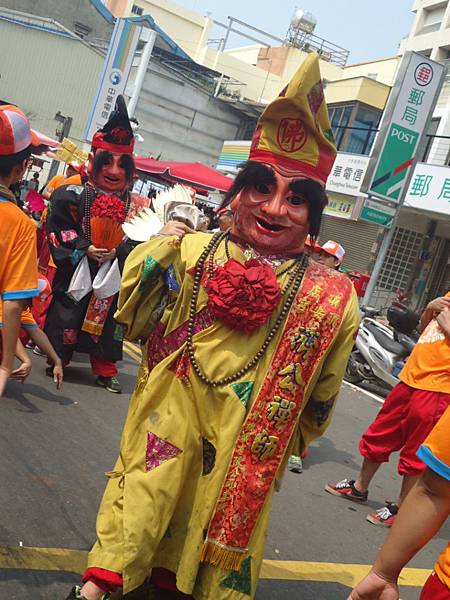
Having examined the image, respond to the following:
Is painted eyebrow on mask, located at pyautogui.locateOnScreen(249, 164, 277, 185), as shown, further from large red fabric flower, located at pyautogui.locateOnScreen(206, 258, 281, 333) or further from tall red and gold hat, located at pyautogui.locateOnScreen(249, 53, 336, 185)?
large red fabric flower, located at pyautogui.locateOnScreen(206, 258, 281, 333)

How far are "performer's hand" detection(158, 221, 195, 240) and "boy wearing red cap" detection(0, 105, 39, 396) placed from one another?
0.53 metres

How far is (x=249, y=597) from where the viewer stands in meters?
2.52

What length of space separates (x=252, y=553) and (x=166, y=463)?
45 centimetres

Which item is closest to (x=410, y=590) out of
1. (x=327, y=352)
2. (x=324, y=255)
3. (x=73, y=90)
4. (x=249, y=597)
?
(x=249, y=597)

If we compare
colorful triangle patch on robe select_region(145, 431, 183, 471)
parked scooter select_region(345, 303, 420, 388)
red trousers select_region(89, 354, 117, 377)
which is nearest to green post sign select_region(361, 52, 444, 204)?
parked scooter select_region(345, 303, 420, 388)

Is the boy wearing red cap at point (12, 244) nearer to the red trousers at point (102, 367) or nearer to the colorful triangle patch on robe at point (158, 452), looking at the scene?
the colorful triangle patch on robe at point (158, 452)

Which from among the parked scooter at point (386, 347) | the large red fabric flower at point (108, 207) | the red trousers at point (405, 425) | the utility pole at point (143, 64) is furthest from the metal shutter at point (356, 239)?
the red trousers at point (405, 425)

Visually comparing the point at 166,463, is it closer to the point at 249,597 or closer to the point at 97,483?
the point at 249,597

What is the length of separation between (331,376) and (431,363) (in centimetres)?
160

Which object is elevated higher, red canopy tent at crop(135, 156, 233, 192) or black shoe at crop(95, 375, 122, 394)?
red canopy tent at crop(135, 156, 233, 192)

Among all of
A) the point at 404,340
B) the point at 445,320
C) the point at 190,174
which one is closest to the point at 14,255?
the point at 445,320

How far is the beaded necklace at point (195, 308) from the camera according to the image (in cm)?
251

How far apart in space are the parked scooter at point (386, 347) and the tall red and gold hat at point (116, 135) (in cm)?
431

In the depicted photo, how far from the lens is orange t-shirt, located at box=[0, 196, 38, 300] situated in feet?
8.93
